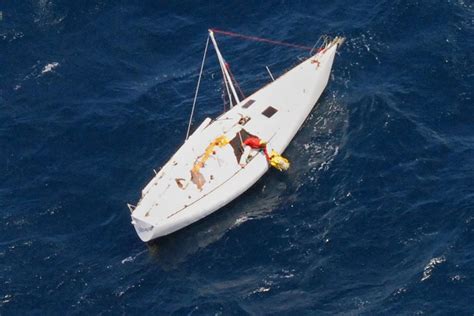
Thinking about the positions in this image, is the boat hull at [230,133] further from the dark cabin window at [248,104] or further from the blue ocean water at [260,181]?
the blue ocean water at [260,181]

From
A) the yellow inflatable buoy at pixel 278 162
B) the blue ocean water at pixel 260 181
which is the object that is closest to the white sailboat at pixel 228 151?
the yellow inflatable buoy at pixel 278 162

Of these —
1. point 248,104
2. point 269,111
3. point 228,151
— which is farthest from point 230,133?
point 269,111

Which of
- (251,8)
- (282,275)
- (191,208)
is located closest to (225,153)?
(191,208)

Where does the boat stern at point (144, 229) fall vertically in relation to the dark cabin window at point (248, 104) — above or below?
below

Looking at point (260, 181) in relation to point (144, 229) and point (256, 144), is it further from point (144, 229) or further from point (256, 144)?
point (144, 229)

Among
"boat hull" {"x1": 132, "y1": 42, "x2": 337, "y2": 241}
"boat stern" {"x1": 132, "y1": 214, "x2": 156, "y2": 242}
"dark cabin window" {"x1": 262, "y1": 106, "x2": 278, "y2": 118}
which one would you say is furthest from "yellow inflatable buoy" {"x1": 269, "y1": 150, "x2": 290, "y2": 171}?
"boat stern" {"x1": 132, "y1": 214, "x2": 156, "y2": 242}

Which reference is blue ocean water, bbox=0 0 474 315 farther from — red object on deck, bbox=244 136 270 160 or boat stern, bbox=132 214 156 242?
red object on deck, bbox=244 136 270 160

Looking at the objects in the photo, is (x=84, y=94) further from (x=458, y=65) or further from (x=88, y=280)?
(x=458, y=65)
